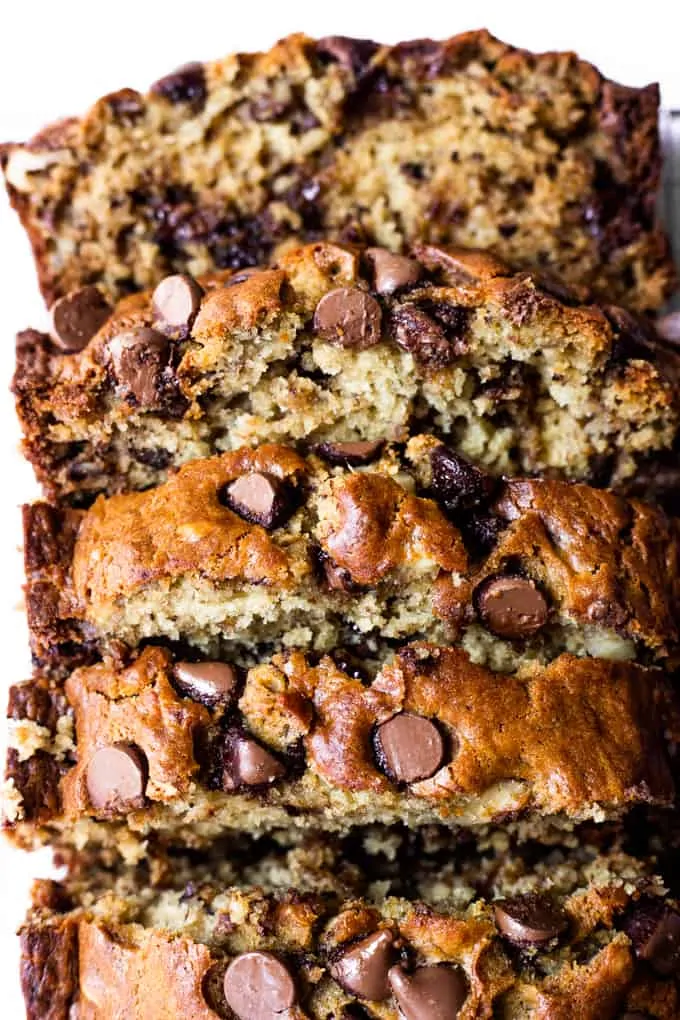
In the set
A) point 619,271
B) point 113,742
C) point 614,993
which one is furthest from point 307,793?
point 619,271

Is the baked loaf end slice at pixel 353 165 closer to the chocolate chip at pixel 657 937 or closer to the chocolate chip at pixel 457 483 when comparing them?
the chocolate chip at pixel 457 483

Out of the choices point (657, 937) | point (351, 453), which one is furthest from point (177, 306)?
point (657, 937)

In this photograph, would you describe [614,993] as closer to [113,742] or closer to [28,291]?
[113,742]

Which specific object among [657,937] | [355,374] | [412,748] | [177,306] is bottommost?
[657,937]

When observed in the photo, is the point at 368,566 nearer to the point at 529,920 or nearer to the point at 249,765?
the point at 249,765

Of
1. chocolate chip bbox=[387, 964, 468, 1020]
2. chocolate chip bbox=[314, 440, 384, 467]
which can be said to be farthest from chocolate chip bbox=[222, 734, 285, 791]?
chocolate chip bbox=[314, 440, 384, 467]
